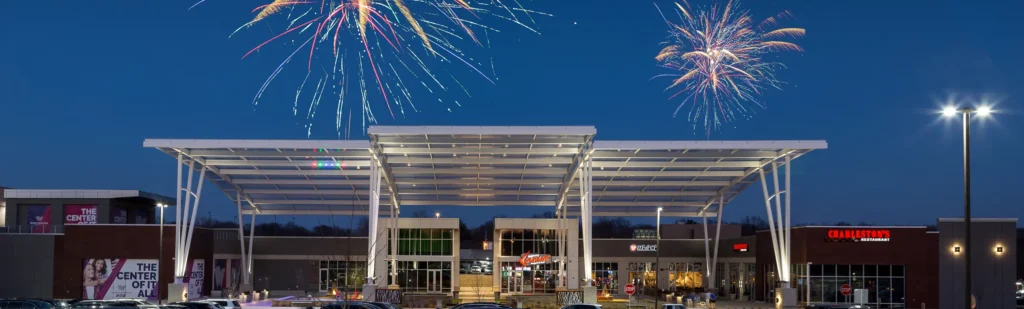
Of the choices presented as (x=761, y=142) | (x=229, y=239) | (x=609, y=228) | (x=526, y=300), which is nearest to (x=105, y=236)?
(x=229, y=239)

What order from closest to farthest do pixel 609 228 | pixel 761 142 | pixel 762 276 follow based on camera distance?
pixel 761 142
pixel 762 276
pixel 609 228

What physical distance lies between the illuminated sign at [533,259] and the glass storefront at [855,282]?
17.1m

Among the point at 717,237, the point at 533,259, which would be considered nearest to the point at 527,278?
the point at 533,259

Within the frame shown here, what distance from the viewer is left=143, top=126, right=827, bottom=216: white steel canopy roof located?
47.2 meters

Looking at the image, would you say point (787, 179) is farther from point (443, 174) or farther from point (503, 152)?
point (443, 174)

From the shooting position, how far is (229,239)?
212 ft

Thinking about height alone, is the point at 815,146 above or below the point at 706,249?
above

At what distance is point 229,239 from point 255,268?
366 centimetres

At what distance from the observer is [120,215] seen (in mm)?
60281

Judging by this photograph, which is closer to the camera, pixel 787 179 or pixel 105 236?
pixel 787 179

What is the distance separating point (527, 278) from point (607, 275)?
7.33 meters

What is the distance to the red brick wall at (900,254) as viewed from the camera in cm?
4931

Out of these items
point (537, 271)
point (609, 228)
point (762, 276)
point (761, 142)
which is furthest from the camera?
point (609, 228)

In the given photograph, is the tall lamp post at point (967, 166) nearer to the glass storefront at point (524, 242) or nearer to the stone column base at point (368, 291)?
the stone column base at point (368, 291)
